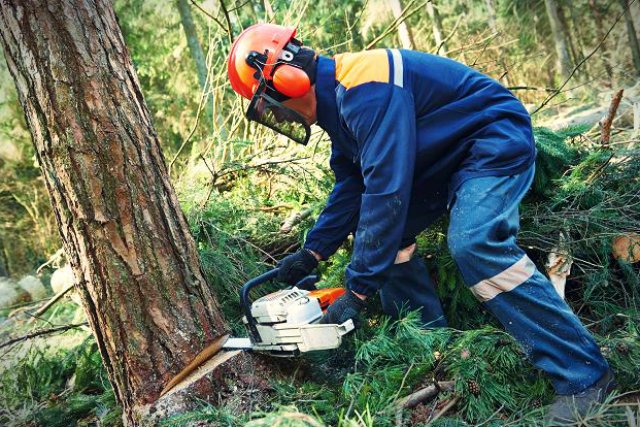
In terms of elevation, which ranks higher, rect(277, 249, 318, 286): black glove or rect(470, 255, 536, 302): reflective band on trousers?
rect(277, 249, 318, 286): black glove

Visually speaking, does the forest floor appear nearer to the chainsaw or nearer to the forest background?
the forest background

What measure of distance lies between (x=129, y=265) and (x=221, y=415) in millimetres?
755

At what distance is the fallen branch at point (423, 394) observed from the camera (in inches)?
85.6

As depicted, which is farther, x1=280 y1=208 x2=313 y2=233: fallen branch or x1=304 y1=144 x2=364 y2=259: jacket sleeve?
x1=280 y1=208 x2=313 y2=233: fallen branch

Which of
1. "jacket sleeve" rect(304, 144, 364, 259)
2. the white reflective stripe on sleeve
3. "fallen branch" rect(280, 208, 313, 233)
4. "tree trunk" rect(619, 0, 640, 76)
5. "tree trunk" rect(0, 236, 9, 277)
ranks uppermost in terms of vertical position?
the white reflective stripe on sleeve

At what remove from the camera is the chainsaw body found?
7.15 feet

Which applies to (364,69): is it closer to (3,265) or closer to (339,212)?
(339,212)

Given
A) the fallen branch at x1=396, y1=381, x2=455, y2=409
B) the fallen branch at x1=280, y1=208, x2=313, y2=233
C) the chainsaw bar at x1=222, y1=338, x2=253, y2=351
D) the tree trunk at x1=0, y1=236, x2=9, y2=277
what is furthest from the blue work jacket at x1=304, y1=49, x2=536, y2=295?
the tree trunk at x1=0, y1=236, x2=9, y2=277

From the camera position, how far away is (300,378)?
8.46ft

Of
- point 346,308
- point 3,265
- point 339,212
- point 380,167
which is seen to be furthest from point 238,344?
point 3,265

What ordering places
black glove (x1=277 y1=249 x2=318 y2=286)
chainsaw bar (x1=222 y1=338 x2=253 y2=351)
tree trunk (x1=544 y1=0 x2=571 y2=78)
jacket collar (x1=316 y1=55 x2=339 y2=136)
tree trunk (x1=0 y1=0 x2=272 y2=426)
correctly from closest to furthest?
tree trunk (x1=0 y1=0 x2=272 y2=426)
jacket collar (x1=316 y1=55 x2=339 y2=136)
chainsaw bar (x1=222 y1=338 x2=253 y2=351)
black glove (x1=277 y1=249 x2=318 y2=286)
tree trunk (x1=544 y1=0 x2=571 y2=78)

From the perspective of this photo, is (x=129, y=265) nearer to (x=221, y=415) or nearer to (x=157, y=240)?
(x=157, y=240)

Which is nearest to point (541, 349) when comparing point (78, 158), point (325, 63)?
point (325, 63)

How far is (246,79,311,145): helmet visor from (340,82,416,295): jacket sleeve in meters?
0.37
